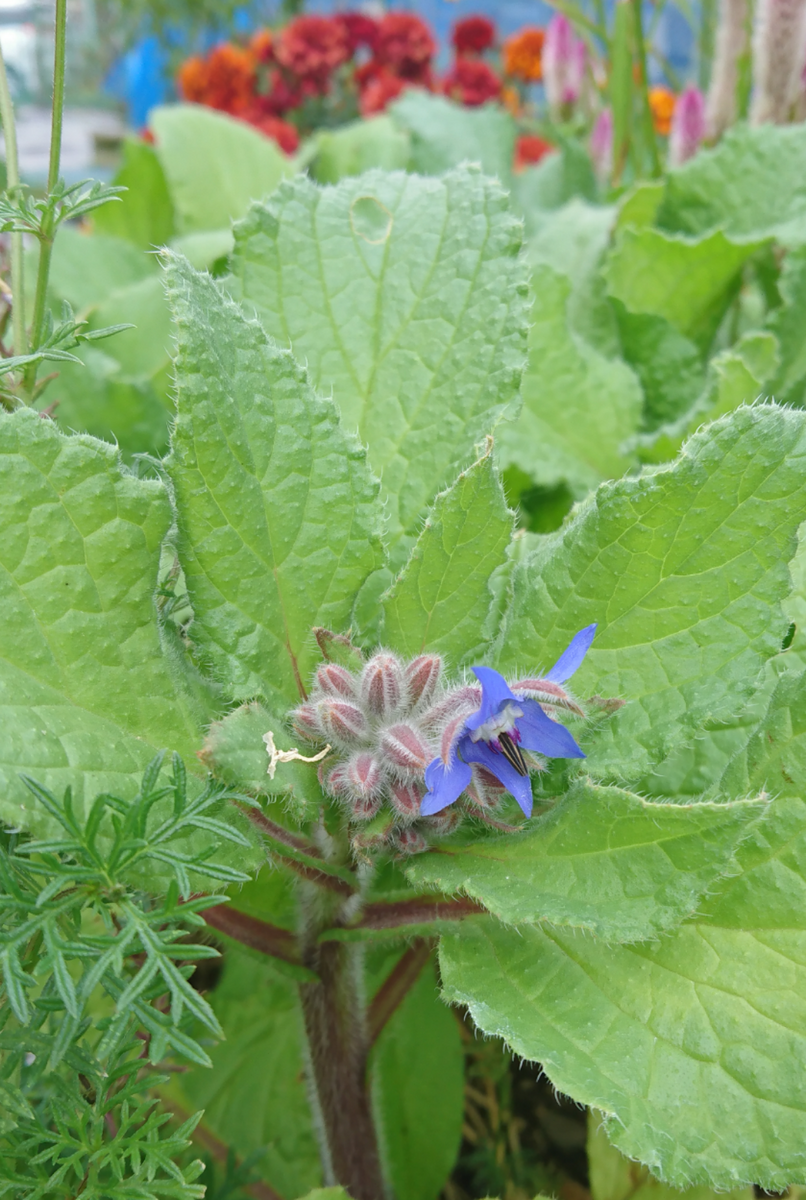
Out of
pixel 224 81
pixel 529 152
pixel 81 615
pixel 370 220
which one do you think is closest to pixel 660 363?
pixel 370 220

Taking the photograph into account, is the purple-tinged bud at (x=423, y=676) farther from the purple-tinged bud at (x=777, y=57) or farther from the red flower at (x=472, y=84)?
the red flower at (x=472, y=84)

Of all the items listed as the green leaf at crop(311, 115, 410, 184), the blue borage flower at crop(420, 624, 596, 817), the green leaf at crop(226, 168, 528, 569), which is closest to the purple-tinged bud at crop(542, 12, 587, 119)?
the green leaf at crop(311, 115, 410, 184)

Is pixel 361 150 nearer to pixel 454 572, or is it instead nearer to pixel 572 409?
pixel 572 409

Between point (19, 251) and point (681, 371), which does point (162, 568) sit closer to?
point (19, 251)

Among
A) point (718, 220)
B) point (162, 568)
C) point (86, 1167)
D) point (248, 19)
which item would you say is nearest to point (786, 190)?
point (718, 220)

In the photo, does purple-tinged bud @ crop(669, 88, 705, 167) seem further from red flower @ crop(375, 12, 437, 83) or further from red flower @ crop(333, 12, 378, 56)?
red flower @ crop(333, 12, 378, 56)

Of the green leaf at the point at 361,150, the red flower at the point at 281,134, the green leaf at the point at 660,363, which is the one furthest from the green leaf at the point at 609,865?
the red flower at the point at 281,134
